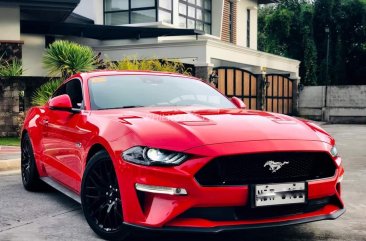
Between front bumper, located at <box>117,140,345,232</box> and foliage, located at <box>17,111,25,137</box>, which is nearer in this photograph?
front bumper, located at <box>117,140,345,232</box>

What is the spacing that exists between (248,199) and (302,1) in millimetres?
46537

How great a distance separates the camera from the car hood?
3883 millimetres

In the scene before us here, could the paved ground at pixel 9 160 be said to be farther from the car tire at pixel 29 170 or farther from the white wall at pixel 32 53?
the white wall at pixel 32 53

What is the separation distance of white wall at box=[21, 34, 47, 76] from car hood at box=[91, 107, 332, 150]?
17536mm

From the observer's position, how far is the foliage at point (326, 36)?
4003 cm

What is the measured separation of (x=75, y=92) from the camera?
5.95 metres

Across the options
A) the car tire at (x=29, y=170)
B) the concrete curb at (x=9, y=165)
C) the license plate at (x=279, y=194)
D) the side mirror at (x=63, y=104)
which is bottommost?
the concrete curb at (x=9, y=165)

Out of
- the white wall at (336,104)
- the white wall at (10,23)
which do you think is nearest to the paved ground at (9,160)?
the white wall at (10,23)

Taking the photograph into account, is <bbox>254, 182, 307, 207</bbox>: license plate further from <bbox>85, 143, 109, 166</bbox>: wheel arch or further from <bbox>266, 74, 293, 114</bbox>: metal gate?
<bbox>266, 74, 293, 114</bbox>: metal gate

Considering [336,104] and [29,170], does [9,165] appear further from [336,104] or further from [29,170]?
[336,104]

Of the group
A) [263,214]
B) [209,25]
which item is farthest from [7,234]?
[209,25]

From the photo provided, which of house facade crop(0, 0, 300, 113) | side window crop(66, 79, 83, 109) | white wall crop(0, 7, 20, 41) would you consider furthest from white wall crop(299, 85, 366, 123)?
side window crop(66, 79, 83, 109)

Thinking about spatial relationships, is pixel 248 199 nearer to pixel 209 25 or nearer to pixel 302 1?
pixel 209 25

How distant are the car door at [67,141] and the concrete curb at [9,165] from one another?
3.28m
